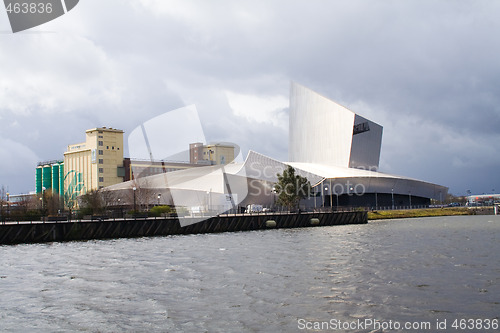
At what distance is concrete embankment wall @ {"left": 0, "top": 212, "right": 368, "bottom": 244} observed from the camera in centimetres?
3725

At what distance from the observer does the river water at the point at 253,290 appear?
12.5m

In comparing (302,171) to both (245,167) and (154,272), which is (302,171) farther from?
(154,272)

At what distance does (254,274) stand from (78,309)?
22.9ft

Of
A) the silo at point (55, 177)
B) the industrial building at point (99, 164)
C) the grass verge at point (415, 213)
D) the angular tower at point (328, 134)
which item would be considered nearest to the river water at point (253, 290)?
the grass verge at point (415, 213)

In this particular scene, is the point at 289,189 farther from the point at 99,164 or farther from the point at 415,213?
the point at 99,164

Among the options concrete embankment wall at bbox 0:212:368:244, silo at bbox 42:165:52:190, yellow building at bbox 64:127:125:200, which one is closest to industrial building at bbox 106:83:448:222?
concrete embankment wall at bbox 0:212:368:244

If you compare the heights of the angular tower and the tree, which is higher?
the angular tower

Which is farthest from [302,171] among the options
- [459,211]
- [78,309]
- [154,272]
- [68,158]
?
[78,309]

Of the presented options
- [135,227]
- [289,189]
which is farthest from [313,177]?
[135,227]

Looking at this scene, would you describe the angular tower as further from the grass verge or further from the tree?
the tree

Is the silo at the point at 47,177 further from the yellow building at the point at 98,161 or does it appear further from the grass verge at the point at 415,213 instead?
the grass verge at the point at 415,213

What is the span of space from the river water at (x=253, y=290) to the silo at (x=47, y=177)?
103 metres

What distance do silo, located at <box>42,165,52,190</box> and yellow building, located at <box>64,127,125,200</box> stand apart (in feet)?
60.3

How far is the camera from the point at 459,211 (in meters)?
84.5
